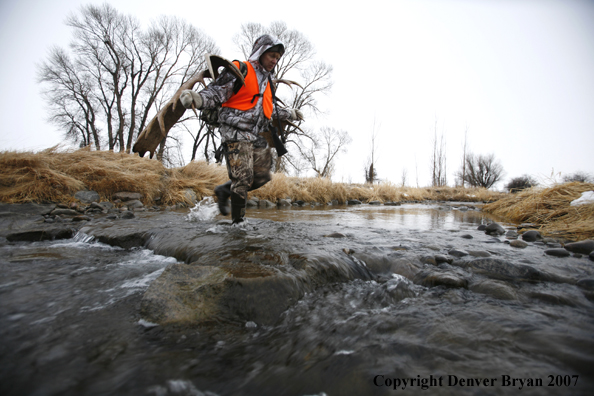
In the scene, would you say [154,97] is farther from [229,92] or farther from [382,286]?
[382,286]

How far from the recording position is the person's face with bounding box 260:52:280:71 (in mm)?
2928

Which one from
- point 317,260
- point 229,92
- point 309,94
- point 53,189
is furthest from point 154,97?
point 317,260

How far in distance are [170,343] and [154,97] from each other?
2224cm

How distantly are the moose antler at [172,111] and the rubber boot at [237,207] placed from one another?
3.42 feet

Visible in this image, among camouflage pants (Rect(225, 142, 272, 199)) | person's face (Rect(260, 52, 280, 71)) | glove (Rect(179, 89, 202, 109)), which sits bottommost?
camouflage pants (Rect(225, 142, 272, 199))

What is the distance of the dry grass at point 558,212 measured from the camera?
9.02 feet

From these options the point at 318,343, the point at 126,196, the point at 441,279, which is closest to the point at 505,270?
the point at 441,279

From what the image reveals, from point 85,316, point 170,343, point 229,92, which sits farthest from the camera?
point 229,92

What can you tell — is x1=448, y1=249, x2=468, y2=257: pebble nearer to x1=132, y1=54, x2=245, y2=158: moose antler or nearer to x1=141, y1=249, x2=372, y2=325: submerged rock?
x1=141, y1=249, x2=372, y2=325: submerged rock

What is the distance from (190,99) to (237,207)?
1285 mm

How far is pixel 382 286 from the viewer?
5.09ft

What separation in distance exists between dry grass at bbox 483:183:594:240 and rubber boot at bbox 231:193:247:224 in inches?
138

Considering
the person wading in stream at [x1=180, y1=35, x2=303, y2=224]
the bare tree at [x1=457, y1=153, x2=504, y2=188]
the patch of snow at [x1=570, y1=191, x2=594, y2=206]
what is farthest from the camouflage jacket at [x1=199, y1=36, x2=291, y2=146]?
the bare tree at [x1=457, y1=153, x2=504, y2=188]

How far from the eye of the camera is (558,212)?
3.47m
